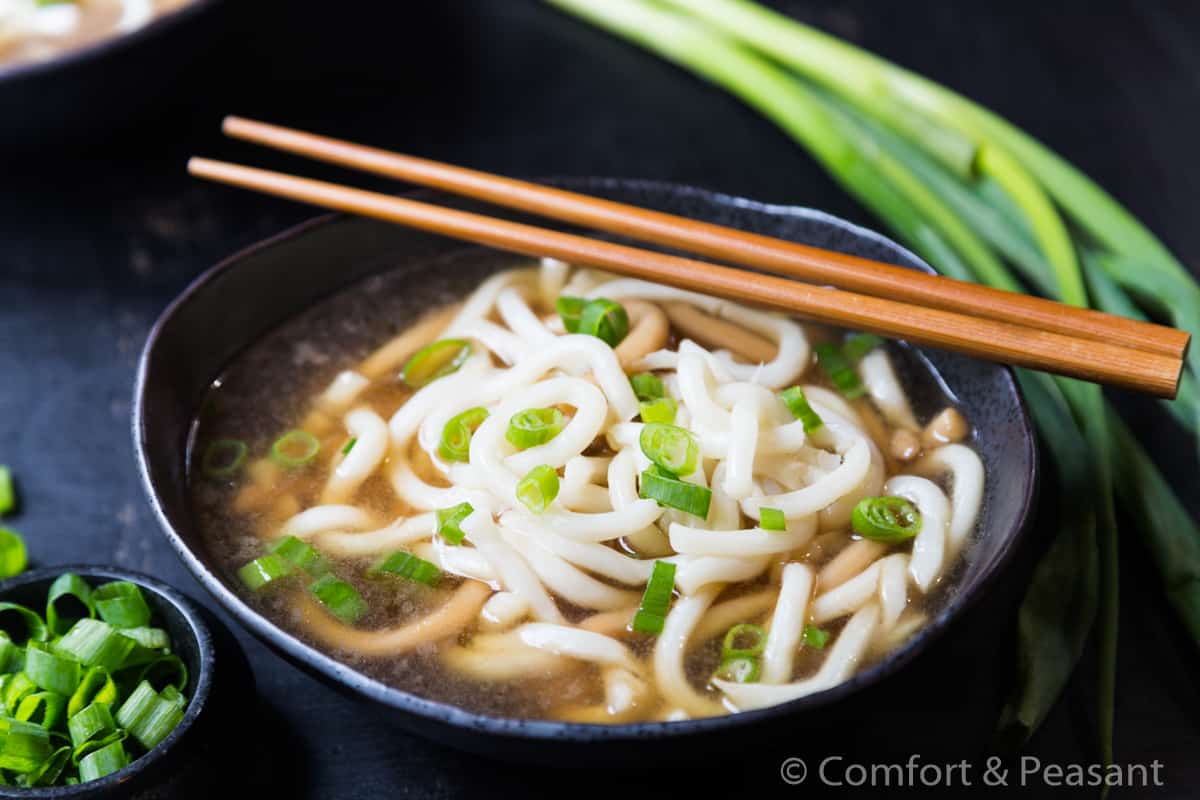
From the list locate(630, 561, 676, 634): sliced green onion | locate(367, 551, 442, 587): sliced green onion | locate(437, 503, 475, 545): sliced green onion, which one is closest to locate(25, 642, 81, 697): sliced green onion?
locate(367, 551, 442, 587): sliced green onion

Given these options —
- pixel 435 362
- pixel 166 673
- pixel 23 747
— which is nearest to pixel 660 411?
pixel 435 362

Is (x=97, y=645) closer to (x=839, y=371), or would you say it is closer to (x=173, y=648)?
(x=173, y=648)

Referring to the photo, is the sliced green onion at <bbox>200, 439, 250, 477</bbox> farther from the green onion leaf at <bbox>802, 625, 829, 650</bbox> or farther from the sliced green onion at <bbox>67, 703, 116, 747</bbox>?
the green onion leaf at <bbox>802, 625, 829, 650</bbox>

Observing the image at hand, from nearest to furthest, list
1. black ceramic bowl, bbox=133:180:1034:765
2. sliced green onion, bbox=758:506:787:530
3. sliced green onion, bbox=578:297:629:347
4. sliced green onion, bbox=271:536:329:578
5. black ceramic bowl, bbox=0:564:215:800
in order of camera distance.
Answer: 1. black ceramic bowl, bbox=133:180:1034:765
2. black ceramic bowl, bbox=0:564:215:800
3. sliced green onion, bbox=758:506:787:530
4. sliced green onion, bbox=271:536:329:578
5. sliced green onion, bbox=578:297:629:347

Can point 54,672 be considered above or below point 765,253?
below

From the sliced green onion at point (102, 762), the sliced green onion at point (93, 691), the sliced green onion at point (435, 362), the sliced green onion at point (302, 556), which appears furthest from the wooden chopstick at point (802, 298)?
the sliced green onion at point (102, 762)

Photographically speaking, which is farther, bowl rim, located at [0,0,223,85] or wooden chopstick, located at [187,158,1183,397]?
bowl rim, located at [0,0,223,85]
